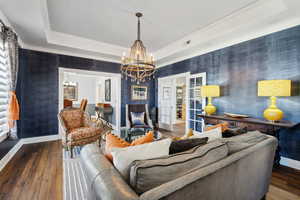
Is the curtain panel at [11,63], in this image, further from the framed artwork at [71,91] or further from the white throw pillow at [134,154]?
the framed artwork at [71,91]

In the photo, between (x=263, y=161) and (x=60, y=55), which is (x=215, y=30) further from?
(x=60, y=55)

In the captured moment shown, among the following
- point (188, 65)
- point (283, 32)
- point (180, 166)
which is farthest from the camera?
point (188, 65)

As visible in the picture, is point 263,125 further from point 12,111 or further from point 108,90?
point 108,90

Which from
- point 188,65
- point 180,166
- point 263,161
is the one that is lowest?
point 263,161

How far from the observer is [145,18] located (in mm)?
2889

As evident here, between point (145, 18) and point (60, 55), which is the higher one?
point (145, 18)

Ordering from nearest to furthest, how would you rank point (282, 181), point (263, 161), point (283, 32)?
point (263, 161)
point (282, 181)
point (283, 32)

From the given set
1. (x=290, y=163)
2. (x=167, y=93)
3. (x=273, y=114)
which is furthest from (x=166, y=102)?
(x=290, y=163)

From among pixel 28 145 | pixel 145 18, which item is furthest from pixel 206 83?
pixel 28 145

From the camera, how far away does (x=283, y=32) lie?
8.18 ft

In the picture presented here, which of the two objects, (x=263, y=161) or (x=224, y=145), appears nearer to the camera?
(x=224, y=145)

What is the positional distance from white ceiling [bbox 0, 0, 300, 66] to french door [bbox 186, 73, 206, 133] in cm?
76

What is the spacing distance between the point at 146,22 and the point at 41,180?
3408mm

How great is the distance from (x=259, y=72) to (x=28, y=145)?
5.54 metres
